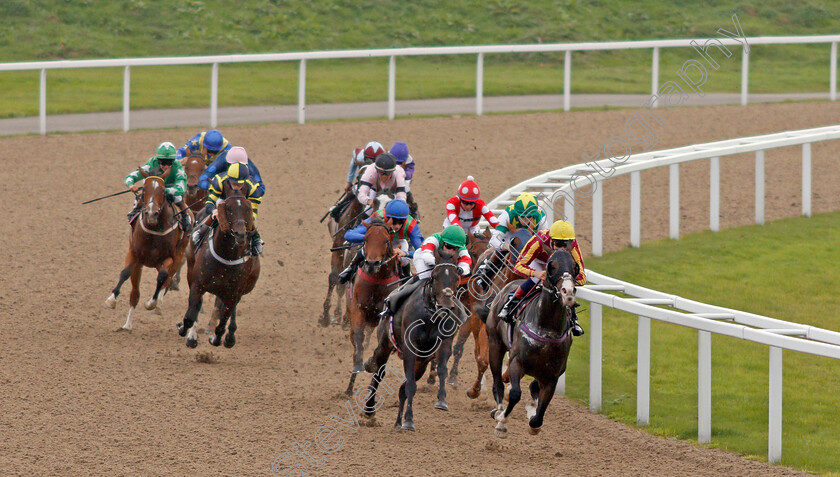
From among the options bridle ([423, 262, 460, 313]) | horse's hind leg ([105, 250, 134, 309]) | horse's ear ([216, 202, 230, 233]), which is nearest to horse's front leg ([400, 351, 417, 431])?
bridle ([423, 262, 460, 313])

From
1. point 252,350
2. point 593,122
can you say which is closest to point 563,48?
point 593,122

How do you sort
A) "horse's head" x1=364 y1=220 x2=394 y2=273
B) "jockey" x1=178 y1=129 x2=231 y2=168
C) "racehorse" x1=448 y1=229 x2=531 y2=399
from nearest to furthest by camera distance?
1. "horse's head" x1=364 y1=220 x2=394 y2=273
2. "racehorse" x1=448 y1=229 x2=531 y2=399
3. "jockey" x1=178 y1=129 x2=231 y2=168

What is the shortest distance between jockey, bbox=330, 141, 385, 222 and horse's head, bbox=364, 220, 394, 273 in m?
2.50

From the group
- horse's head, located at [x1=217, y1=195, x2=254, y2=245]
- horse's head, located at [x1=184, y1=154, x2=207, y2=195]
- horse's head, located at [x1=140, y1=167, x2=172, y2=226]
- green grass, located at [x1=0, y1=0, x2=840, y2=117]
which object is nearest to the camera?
horse's head, located at [x1=217, y1=195, x2=254, y2=245]

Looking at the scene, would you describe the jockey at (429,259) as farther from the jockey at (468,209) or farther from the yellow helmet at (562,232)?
the jockey at (468,209)

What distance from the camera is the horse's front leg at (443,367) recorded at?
28.8 ft

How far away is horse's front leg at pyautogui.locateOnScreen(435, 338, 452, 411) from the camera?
8.76m

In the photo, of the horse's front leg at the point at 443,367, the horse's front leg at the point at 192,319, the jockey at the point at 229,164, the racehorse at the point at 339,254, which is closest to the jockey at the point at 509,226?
the horse's front leg at the point at 443,367

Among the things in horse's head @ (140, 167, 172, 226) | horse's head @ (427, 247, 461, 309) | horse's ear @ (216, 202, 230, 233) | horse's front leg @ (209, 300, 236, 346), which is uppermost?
horse's head @ (140, 167, 172, 226)

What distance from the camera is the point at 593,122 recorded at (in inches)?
714

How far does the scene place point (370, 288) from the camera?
9492 mm

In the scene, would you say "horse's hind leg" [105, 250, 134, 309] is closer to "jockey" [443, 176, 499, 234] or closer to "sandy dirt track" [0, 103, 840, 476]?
"sandy dirt track" [0, 103, 840, 476]

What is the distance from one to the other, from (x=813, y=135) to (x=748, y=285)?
3.33 m

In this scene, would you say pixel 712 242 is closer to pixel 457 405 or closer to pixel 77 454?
pixel 457 405
